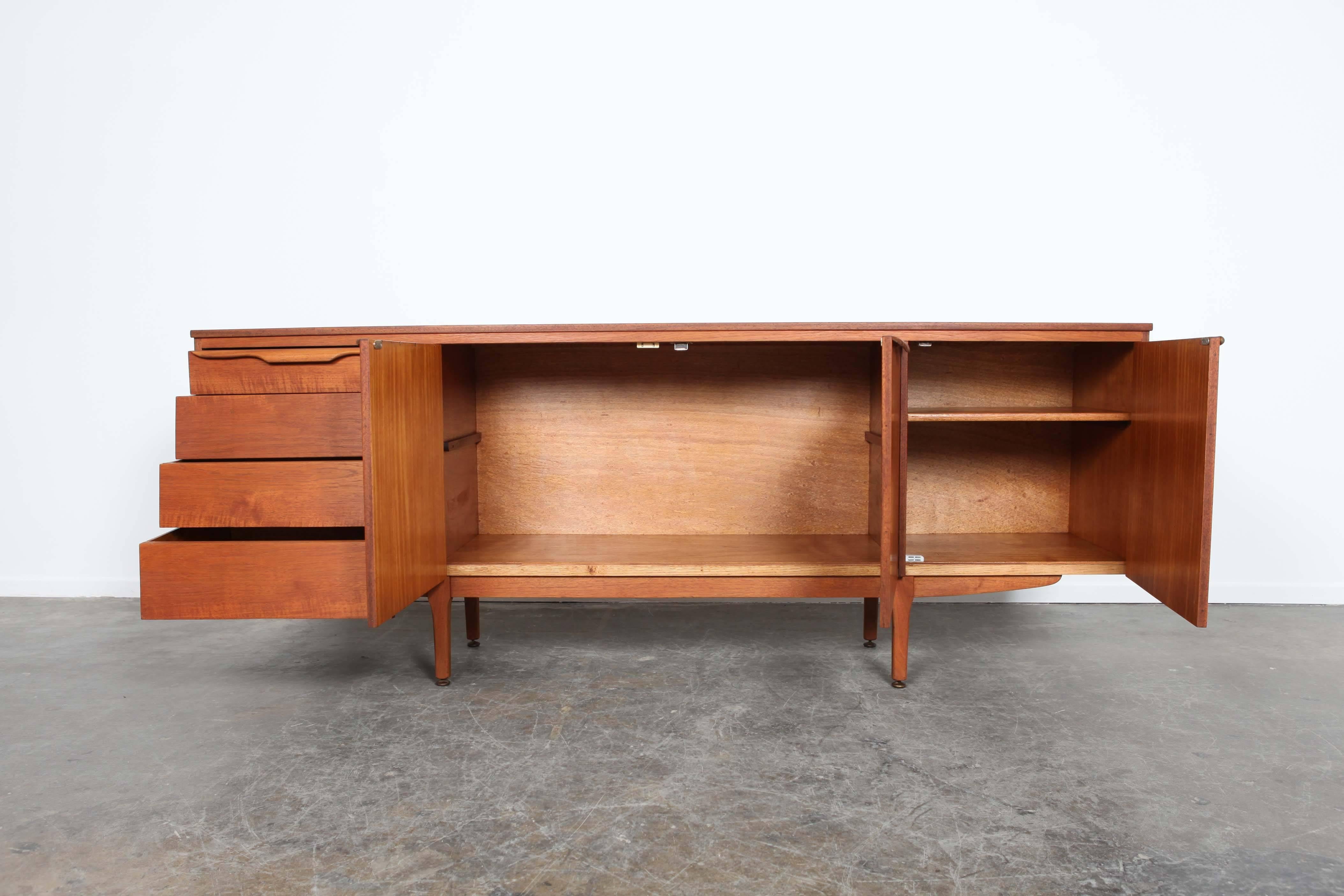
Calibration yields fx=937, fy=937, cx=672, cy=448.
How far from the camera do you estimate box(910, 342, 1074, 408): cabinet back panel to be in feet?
9.24

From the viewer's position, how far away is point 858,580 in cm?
244

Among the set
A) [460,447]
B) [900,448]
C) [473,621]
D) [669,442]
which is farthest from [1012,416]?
[473,621]

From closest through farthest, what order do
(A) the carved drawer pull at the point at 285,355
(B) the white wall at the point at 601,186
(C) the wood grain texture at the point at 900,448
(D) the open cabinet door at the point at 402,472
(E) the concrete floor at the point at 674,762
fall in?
(E) the concrete floor at the point at 674,762, (D) the open cabinet door at the point at 402,472, (C) the wood grain texture at the point at 900,448, (A) the carved drawer pull at the point at 285,355, (B) the white wall at the point at 601,186

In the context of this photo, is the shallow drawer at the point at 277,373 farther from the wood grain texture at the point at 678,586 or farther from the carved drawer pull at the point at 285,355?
the wood grain texture at the point at 678,586

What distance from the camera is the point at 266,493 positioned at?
225 cm

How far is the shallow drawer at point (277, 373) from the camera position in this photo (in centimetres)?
230

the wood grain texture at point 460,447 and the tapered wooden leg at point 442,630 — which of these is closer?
the tapered wooden leg at point 442,630

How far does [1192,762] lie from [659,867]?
1.21 meters

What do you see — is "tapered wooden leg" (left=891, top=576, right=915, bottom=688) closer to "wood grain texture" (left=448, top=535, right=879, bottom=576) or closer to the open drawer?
"wood grain texture" (left=448, top=535, right=879, bottom=576)

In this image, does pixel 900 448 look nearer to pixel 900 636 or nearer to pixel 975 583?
pixel 975 583

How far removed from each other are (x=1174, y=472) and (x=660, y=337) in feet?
4.20

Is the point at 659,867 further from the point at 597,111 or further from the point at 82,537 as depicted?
the point at 82,537

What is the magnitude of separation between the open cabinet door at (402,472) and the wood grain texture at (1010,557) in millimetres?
1224

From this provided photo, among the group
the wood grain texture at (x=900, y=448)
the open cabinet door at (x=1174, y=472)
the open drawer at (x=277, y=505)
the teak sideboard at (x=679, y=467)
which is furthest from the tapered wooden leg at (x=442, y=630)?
the open cabinet door at (x=1174, y=472)
